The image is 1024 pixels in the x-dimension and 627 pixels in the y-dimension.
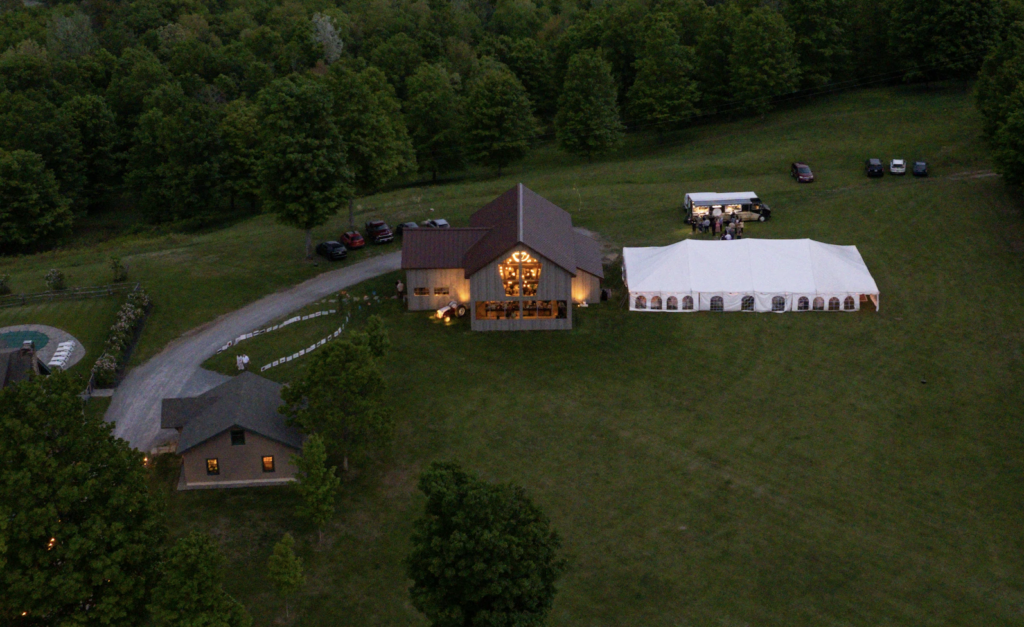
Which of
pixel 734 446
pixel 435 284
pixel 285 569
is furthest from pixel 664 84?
pixel 285 569

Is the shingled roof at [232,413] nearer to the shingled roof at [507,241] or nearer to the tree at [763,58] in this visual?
the shingled roof at [507,241]

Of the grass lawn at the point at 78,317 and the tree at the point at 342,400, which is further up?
the grass lawn at the point at 78,317

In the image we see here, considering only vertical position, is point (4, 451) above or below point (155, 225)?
below

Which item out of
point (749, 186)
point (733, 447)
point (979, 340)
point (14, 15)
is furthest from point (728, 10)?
point (14, 15)

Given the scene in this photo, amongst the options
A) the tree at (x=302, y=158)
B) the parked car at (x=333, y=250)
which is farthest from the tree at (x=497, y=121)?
the parked car at (x=333, y=250)

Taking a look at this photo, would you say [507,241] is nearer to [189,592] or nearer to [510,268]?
[510,268]

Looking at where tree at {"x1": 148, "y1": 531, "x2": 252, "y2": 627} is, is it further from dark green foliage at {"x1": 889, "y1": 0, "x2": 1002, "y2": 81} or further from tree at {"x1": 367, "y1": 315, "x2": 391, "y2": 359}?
dark green foliage at {"x1": 889, "y1": 0, "x2": 1002, "y2": 81}

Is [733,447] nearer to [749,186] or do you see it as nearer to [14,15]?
[749,186]
